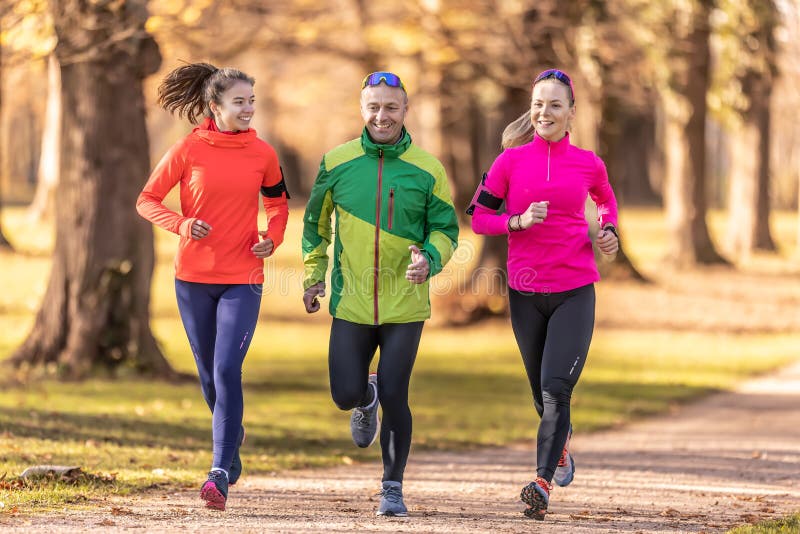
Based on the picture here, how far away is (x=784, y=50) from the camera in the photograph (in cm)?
2781

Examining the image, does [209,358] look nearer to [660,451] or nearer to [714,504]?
[714,504]

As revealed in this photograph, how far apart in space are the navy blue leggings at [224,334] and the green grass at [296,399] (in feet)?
3.07

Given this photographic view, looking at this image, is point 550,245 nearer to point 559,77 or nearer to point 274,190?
point 559,77

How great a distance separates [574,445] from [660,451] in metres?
0.95

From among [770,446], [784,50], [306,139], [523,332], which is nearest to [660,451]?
[770,446]

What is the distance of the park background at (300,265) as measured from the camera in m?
12.0

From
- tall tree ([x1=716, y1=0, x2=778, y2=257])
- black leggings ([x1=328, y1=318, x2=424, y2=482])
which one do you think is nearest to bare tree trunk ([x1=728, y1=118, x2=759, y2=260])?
tall tree ([x1=716, y1=0, x2=778, y2=257])

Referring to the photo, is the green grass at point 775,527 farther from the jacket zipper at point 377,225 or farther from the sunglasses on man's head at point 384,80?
the sunglasses on man's head at point 384,80

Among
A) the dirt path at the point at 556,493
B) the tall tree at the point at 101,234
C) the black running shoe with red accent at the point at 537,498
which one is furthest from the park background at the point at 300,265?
the black running shoe with red accent at the point at 537,498

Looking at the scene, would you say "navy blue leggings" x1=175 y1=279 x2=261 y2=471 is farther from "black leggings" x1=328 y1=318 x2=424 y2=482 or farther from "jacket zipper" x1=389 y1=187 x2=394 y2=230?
"jacket zipper" x1=389 y1=187 x2=394 y2=230

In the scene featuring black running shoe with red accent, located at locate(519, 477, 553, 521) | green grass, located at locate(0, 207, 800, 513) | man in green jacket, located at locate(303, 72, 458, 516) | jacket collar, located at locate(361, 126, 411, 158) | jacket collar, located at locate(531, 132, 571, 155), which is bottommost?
green grass, located at locate(0, 207, 800, 513)

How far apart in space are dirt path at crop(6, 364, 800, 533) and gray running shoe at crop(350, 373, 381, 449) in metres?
0.38

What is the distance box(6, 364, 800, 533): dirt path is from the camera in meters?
6.57

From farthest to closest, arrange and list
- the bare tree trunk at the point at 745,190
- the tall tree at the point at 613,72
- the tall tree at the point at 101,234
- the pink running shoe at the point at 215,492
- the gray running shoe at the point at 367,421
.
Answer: the bare tree trunk at the point at 745,190 < the tall tree at the point at 613,72 < the tall tree at the point at 101,234 < the gray running shoe at the point at 367,421 < the pink running shoe at the point at 215,492
